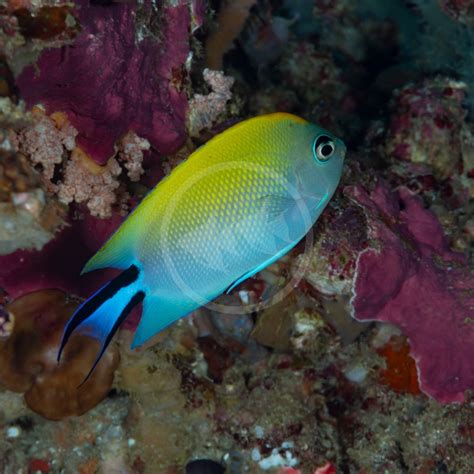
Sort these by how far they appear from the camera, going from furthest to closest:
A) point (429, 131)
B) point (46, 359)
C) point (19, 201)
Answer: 1. point (429, 131)
2. point (46, 359)
3. point (19, 201)

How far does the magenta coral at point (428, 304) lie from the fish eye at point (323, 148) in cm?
143

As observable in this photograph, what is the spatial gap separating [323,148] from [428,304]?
7.35 feet


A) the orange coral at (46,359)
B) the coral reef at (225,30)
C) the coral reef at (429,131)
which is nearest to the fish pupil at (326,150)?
the orange coral at (46,359)

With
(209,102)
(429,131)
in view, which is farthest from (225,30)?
(429,131)

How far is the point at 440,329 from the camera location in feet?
13.7

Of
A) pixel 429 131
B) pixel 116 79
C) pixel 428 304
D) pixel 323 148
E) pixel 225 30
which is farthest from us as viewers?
pixel 429 131

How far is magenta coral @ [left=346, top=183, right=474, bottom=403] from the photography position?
4.04 metres

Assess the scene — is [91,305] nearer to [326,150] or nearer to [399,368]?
[326,150]

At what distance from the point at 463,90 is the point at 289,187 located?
3.99m

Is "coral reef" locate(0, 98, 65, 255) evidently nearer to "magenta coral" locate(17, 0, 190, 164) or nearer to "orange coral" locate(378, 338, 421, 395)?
"magenta coral" locate(17, 0, 190, 164)

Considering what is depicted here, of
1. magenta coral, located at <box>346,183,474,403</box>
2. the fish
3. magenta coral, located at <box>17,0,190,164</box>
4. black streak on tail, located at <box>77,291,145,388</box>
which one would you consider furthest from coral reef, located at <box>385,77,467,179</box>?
black streak on tail, located at <box>77,291,145,388</box>

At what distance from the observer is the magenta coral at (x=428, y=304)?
404 cm

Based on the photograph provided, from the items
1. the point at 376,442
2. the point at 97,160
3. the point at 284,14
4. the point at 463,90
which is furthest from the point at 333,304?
the point at 284,14

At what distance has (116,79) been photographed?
335 centimetres
